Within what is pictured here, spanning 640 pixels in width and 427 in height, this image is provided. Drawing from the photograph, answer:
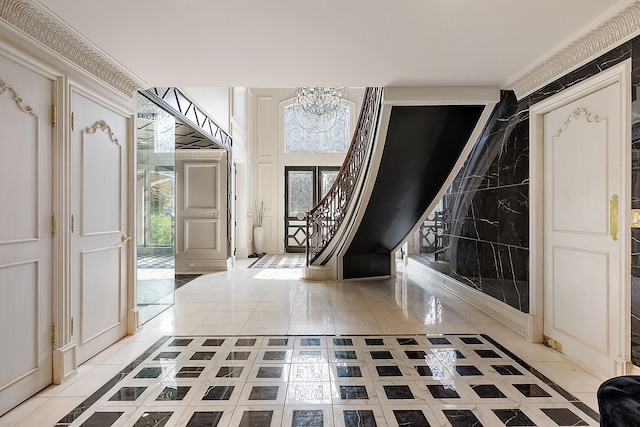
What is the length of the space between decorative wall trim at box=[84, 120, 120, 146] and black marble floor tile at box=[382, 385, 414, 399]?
9.79 feet

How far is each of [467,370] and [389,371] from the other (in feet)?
1.93

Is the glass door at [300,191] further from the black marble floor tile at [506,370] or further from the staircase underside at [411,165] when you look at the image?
the black marble floor tile at [506,370]

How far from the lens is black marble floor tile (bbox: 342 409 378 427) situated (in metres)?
2.08

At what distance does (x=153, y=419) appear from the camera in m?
2.15

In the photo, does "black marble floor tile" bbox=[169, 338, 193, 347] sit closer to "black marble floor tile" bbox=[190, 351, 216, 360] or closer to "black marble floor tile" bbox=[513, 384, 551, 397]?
"black marble floor tile" bbox=[190, 351, 216, 360]

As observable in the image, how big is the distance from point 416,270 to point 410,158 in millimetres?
3443

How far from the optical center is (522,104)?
11.9 ft

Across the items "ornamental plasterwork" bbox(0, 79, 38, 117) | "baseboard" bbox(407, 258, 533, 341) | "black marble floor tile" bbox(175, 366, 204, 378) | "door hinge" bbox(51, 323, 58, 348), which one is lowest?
"black marble floor tile" bbox(175, 366, 204, 378)

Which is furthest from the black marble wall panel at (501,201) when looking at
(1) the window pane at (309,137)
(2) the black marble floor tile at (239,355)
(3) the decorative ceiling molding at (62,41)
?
(1) the window pane at (309,137)

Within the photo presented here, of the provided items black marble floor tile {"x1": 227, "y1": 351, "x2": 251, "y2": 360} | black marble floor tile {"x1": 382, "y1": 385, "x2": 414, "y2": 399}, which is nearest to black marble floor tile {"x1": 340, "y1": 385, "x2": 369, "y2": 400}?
black marble floor tile {"x1": 382, "y1": 385, "x2": 414, "y2": 399}

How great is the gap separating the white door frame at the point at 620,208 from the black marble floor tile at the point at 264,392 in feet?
7.47

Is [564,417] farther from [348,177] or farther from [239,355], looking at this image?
[348,177]

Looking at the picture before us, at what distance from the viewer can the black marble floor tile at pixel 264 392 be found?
2.39 m

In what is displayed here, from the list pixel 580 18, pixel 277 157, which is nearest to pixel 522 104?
pixel 580 18
